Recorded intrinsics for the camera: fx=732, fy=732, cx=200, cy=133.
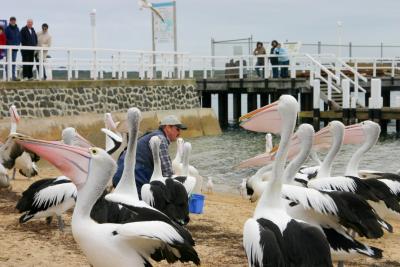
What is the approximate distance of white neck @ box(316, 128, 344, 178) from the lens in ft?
25.7

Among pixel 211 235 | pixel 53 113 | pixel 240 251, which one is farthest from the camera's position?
pixel 53 113

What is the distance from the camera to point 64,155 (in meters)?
4.45

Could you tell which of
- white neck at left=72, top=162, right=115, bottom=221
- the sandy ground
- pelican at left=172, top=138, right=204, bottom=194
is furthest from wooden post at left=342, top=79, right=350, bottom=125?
white neck at left=72, top=162, right=115, bottom=221

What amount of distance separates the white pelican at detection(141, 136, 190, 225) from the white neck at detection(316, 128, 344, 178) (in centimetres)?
181

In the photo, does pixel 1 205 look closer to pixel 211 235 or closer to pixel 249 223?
pixel 211 235

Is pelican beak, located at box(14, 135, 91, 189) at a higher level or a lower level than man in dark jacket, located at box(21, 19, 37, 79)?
lower

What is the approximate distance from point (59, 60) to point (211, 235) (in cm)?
1204

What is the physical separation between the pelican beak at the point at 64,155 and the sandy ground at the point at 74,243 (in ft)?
5.06

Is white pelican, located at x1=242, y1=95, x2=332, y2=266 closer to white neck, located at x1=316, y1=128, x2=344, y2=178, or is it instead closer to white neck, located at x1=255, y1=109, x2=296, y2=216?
white neck, located at x1=255, y1=109, x2=296, y2=216

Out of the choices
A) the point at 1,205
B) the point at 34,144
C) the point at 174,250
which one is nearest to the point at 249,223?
the point at 174,250

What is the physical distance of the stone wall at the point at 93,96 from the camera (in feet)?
55.9

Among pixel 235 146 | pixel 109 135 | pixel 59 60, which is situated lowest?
pixel 235 146

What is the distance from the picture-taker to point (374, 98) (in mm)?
21766

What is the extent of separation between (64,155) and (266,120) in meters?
2.01
